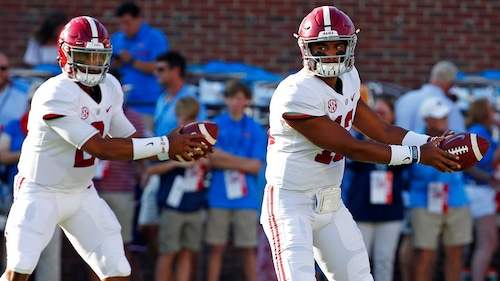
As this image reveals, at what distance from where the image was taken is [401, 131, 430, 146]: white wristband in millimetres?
6359

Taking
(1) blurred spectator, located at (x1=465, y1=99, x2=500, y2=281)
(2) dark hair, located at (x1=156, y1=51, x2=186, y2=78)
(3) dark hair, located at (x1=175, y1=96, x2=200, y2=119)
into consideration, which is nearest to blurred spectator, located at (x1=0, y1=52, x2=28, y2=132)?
(2) dark hair, located at (x1=156, y1=51, x2=186, y2=78)

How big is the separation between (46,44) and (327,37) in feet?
16.1

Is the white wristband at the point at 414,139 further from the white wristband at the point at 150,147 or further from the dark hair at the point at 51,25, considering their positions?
the dark hair at the point at 51,25

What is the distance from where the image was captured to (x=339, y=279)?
20.2 ft

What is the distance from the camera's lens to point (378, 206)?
9195mm

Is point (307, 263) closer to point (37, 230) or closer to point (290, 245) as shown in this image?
point (290, 245)

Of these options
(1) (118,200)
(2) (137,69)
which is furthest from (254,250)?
(2) (137,69)

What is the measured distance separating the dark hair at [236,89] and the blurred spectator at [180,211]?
381mm

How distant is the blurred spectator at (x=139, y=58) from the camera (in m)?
10.1

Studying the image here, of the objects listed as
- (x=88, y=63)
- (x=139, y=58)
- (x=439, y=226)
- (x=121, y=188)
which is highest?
(x=88, y=63)

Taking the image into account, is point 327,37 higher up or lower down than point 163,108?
higher up

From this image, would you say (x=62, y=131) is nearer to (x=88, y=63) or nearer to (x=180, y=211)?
(x=88, y=63)

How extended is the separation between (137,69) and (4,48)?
1893 millimetres

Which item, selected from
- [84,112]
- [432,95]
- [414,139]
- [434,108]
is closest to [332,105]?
[414,139]
